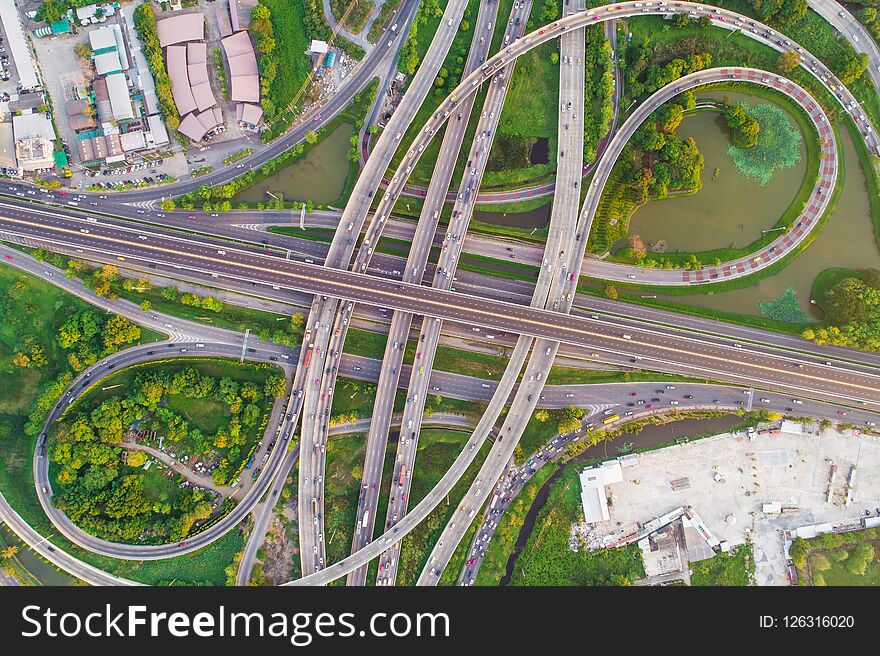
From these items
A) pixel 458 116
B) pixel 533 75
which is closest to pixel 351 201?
pixel 458 116

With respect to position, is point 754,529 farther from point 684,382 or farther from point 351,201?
point 351,201

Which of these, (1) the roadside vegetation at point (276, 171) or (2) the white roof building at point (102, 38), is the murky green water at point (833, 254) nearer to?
(1) the roadside vegetation at point (276, 171)

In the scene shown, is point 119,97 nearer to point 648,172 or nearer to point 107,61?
point 107,61

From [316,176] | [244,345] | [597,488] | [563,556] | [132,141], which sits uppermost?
[132,141]

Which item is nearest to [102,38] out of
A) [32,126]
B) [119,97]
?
[119,97]

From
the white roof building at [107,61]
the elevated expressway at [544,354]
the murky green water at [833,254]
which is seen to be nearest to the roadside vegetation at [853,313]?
the murky green water at [833,254]

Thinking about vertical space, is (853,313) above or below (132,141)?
below
